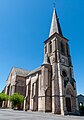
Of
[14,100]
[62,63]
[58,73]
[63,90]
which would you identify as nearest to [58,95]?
[63,90]

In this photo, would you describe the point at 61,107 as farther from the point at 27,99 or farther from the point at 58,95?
the point at 27,99

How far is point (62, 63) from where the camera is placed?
34.0 metres

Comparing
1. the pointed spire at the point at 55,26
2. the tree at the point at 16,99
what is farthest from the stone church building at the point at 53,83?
the tree at the point at 16,99

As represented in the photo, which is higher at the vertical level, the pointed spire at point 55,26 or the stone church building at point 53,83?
the pointed spire at point 55,26

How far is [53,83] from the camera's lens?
30.1m

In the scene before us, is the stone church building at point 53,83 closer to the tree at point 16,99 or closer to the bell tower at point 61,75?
the bell tower at point 61,75

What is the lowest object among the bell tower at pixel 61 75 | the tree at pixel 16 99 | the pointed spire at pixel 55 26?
the tree at pixel 16 99

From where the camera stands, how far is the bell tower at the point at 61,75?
28.3m

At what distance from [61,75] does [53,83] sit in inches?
116

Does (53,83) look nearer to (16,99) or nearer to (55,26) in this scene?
(16,99)

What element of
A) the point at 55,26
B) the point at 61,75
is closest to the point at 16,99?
the point at 61,75

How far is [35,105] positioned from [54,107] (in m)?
6.44

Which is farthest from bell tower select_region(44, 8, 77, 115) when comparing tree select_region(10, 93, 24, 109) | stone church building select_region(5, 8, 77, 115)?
tree select_region(10, 93, 24, 109)

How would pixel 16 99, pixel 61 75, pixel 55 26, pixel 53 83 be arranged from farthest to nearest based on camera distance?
pixel 55 26 → pixel 16 99 → pixel 61 75 → pixel 53 83
